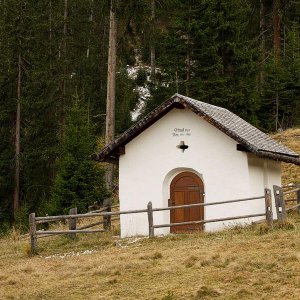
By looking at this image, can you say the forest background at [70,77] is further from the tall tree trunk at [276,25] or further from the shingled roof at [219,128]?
the shingled roof at [219,128]

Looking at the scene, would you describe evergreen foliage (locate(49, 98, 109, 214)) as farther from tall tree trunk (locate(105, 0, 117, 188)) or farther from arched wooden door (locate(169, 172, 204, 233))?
arched wooden door (locate(169, 172, 204, 233))

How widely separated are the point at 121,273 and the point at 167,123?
26.5ft

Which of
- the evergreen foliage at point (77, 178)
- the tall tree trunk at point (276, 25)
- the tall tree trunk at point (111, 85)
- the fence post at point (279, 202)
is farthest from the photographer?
the tall tree trunk at point (276, 25)

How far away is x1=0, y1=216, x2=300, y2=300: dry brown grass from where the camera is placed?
12.5 meters

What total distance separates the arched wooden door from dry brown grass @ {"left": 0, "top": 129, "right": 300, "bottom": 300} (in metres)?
2.16

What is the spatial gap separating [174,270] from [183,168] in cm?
760

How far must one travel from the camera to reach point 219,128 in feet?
66.5

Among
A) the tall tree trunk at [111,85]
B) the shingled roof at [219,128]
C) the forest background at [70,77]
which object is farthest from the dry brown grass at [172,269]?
the forest background at [70,77]

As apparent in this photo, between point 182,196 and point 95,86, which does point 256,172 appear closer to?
point 182,196

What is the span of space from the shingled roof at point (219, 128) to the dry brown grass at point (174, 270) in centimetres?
281

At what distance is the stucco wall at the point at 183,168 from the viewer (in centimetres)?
2073

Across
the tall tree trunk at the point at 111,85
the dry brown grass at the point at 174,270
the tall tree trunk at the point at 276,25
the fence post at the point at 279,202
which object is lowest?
the dry brown grass at the point at 174,270

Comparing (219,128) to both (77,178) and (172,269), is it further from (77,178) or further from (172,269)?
(77,178)

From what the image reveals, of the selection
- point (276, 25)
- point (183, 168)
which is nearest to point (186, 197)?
point (183, 168)
